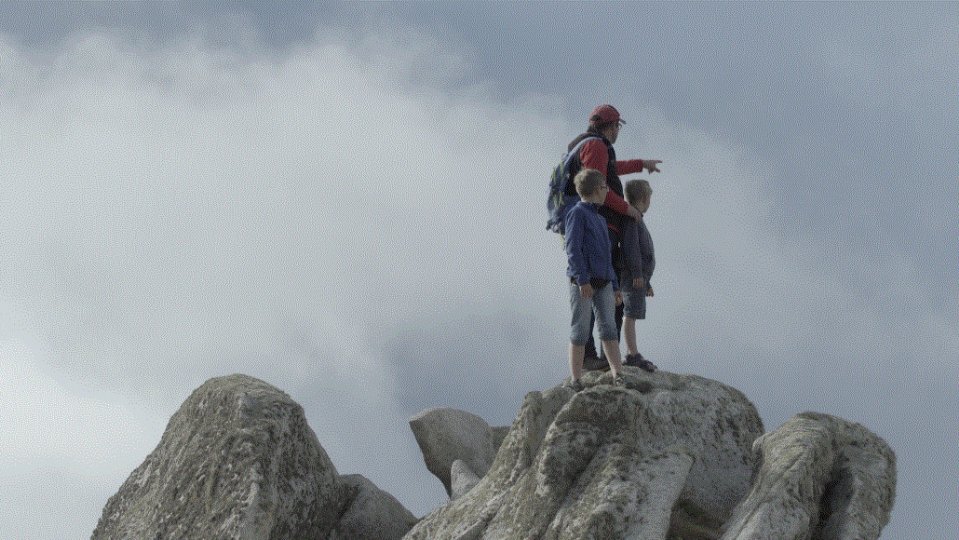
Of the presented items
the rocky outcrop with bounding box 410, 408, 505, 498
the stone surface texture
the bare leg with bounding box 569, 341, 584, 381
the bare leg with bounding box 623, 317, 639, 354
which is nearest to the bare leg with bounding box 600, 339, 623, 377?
the bare leg with bounding box 569, 341, 584, 381

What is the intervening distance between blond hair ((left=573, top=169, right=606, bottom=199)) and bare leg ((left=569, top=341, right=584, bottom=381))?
260 cm

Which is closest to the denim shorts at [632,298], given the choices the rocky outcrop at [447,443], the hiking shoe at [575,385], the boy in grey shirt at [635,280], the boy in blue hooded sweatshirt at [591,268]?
the boy in grey shirt at [635,280]

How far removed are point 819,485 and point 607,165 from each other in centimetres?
723

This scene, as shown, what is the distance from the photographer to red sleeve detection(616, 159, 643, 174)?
78.3ft

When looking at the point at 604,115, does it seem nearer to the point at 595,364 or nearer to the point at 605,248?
the point at 605,248

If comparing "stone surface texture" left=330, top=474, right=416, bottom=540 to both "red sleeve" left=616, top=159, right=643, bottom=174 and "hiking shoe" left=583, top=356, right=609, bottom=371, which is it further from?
"red sleeve" left=616, top=159, right=643, bottom=174

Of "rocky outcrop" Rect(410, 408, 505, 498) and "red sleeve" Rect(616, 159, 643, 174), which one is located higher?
"red sleeve" Rect(616, 159, 643, 174)

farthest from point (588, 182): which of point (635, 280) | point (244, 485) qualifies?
point (244, 485)

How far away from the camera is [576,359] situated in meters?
21.5

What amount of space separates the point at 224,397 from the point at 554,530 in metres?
9.26

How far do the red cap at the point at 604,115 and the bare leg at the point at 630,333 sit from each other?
367cm

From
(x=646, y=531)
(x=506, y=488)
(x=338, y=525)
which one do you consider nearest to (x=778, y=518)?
(x=646, y=531)

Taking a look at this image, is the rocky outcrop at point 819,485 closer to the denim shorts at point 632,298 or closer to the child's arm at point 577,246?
the denim shorts at point 632,298

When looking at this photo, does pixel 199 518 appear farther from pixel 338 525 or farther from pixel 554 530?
pixel 554 530
